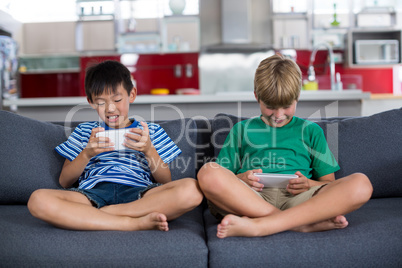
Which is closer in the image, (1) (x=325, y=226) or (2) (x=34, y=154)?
(1) (x=325, y=226)

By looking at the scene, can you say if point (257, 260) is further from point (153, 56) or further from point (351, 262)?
point (153, 56)

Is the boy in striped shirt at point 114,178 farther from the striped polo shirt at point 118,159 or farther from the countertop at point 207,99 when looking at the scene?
the countertop at point 207,99

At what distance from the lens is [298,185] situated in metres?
1.36

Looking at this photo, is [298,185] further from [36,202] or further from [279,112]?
[36,202]

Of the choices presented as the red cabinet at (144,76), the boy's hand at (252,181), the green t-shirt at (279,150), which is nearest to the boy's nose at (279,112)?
the green t-shirt at (279,150)

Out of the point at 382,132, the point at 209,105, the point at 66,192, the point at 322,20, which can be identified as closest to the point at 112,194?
the point at 66,192

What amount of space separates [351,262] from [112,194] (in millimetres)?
847

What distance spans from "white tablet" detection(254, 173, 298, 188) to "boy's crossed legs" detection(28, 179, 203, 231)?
0.70 ft

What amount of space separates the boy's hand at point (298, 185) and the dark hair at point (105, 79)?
0.75 meters

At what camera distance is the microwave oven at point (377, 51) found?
18.2 ft

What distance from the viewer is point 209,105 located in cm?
331

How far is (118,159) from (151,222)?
432 millimetres

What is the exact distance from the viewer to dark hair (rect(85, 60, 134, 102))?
1600 mm

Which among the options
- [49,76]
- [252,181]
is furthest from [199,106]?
[49,76]
